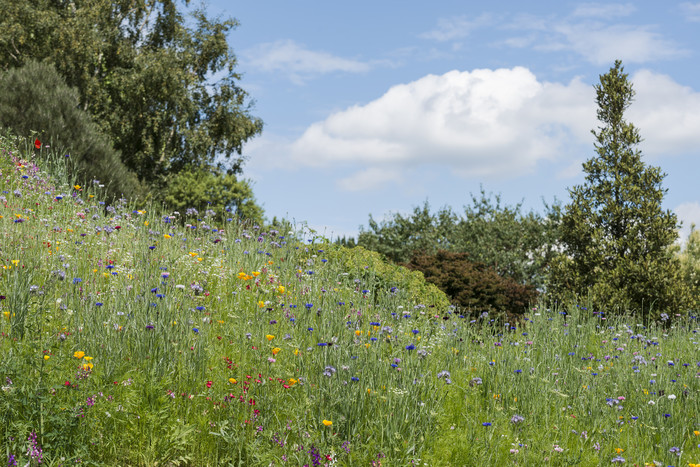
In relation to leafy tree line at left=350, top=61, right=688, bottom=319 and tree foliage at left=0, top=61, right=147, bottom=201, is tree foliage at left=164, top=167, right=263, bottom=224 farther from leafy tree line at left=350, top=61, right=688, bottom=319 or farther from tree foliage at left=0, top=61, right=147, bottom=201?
leafy tree line at left=350, top=61, right=688, bottom=319

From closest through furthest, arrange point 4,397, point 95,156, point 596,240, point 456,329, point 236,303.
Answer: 1. point 4,397
2. point 236,303
3. point 456,329
4. point 596,240
5. point 95,156

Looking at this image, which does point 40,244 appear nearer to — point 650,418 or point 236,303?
point 236,303

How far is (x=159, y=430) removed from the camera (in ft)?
13.4

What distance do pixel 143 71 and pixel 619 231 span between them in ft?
62.1

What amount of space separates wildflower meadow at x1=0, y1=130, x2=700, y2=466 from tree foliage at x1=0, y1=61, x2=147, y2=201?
35.5 feet

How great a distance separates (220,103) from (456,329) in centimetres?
2241

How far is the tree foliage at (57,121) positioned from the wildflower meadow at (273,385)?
10811mm

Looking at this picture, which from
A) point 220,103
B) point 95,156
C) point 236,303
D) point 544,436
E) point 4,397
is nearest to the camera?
point 4,397

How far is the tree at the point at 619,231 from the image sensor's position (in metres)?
13.0

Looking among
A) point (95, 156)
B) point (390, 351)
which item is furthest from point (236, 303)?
point (95, 156)

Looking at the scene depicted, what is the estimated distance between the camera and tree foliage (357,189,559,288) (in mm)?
16406

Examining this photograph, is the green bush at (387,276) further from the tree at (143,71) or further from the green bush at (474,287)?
the tree at (143,71)

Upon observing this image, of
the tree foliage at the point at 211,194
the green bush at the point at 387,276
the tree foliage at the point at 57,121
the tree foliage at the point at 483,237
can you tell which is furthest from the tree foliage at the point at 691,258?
the tree foliage at the point at 57,121

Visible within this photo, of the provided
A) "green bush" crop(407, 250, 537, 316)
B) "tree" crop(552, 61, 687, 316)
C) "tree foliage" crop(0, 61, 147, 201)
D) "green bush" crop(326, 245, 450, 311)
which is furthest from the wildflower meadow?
"tree foliage" crop(0, 61, 147, 201)
